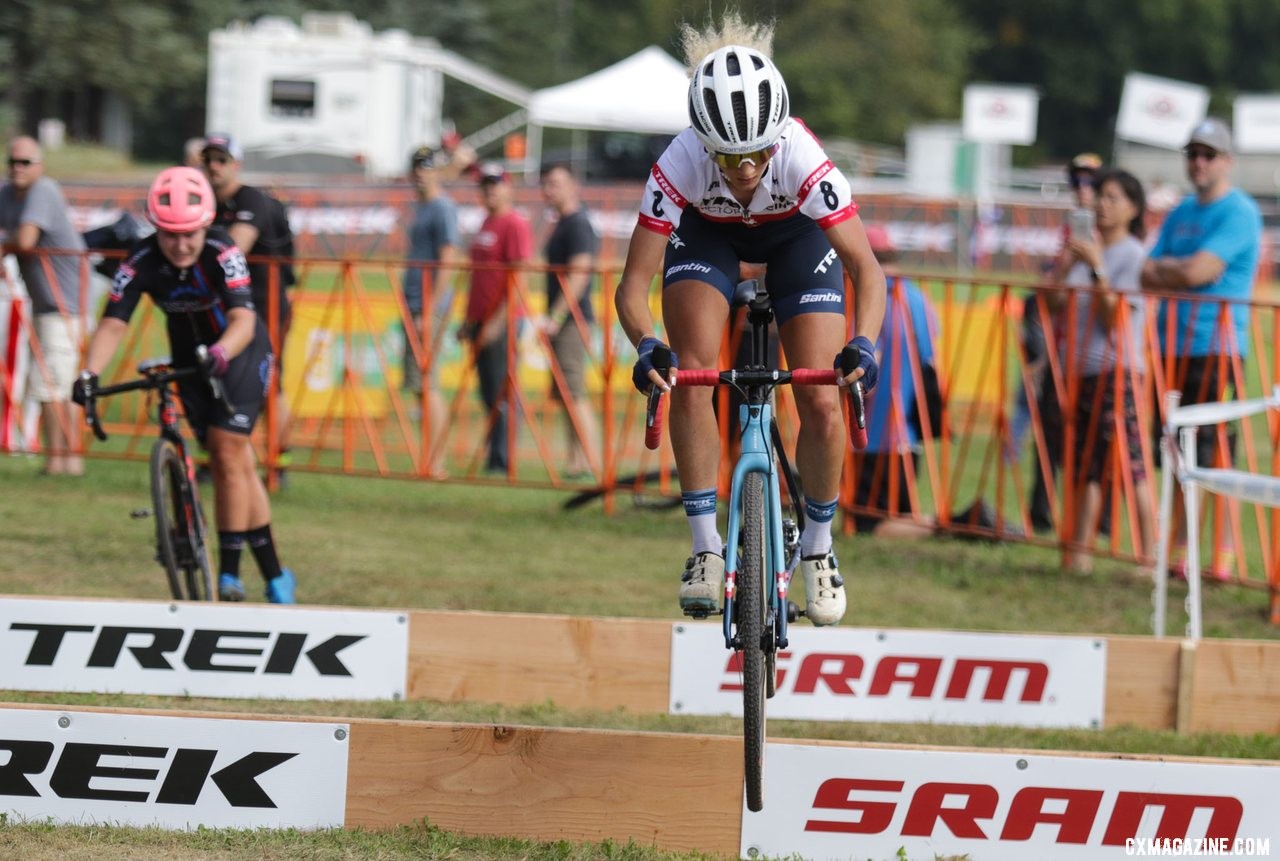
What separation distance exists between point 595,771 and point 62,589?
4.46 meters

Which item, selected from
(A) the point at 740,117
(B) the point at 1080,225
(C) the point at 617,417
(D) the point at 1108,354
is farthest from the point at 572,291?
(A) the point at 740,117

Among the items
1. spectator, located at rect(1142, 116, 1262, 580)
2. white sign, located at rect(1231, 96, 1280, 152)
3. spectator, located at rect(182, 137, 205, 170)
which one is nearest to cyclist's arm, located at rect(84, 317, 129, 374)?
spectator, located at rect(182, 137, 205, 170)

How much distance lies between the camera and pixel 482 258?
13.6 meters

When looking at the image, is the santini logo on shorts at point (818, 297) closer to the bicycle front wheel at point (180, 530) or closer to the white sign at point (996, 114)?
the bicycle front wheel at point (180, 530)

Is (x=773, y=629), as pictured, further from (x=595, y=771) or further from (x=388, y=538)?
(x=388, y=538)

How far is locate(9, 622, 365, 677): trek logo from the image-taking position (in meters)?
6.96

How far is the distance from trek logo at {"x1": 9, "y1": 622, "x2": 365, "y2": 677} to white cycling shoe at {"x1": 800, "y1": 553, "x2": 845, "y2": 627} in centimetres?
223

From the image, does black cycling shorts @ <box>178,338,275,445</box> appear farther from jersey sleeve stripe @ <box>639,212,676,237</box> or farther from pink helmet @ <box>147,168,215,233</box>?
jersey sleeve stripe @ <box>639,212,676,237</box>

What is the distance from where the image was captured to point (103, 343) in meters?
7.89

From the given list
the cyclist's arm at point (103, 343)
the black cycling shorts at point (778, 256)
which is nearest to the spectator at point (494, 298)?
the cyclist's arm at point (103, 343)

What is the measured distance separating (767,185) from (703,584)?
143 centimetres

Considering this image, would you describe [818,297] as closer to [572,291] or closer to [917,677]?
[917,677]

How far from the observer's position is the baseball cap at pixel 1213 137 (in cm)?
991

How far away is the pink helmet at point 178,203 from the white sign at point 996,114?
24.0 metres
